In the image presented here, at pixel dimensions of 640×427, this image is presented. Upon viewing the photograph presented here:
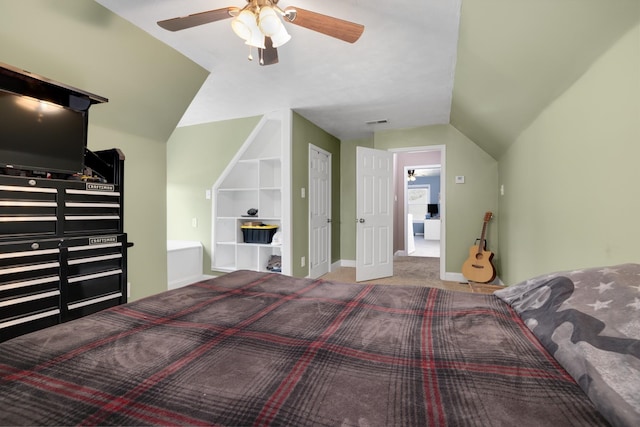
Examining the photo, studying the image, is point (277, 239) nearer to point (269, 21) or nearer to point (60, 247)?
point (60, 247)

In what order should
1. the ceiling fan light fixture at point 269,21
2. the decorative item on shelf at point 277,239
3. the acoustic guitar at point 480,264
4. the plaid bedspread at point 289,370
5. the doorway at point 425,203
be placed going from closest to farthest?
the plaid bedspread at point 289,370
the ceiling fan light fixture at point 269,21
the acoustic guitar at point 480,264
the decorative item on shelf at point 277,239
the doorway at point 425,203

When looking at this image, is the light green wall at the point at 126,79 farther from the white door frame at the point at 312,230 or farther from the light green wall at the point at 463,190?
the light green wall at the point at 463,190

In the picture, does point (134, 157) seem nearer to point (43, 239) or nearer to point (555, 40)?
point (43, 239)

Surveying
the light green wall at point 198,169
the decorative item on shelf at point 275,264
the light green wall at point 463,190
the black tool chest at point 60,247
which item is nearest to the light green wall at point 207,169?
the light green wall at point 198,169

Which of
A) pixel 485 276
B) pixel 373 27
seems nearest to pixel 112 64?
pixel 373 27

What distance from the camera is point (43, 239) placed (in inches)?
66.7

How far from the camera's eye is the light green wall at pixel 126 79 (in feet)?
5.57

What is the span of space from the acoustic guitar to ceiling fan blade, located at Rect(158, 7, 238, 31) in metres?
3.86

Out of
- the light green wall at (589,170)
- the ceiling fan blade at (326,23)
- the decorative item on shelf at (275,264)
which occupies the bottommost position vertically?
the decorative item on shelf at (275,264)

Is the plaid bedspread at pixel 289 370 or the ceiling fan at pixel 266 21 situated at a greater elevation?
the ceiling fan at pixel 266 21

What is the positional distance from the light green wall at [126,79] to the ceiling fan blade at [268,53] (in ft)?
3.25

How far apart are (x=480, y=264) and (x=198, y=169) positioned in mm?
4269

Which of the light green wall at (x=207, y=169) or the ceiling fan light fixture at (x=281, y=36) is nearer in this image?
the ceiling fan light fixture at (x=281, y=36)

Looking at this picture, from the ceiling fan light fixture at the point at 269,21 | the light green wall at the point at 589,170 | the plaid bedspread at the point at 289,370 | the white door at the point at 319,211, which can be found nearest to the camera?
the plaid bedspread at the point at 289,370
